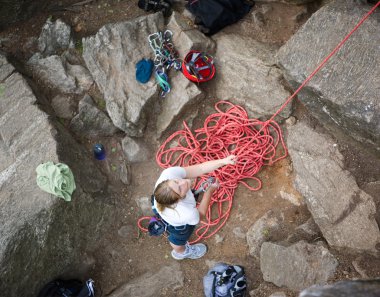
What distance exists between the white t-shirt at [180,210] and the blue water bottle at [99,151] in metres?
1.80

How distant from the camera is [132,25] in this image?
17.9 ft

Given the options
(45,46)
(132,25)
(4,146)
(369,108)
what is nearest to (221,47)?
(132,25)

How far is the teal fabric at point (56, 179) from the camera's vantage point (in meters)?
4.50

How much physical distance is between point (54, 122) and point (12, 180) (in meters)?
0.86

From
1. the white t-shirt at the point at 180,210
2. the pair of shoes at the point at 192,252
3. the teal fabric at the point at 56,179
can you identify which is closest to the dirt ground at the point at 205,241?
the pair of shoes at the point at 192,252

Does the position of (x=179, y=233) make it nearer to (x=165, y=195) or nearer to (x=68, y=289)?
(x=165, y=195)

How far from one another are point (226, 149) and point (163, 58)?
142 centimetres

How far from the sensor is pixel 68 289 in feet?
15.0

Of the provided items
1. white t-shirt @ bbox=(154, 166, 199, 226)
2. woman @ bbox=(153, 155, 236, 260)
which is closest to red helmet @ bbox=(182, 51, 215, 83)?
woman @ bbox=(153, 155, 236, 260)

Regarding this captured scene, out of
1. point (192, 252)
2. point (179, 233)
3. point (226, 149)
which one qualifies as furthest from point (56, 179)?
point (226, 149)

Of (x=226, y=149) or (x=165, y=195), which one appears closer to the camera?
(x=165, y=195)

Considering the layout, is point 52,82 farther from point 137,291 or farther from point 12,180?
point 137,291

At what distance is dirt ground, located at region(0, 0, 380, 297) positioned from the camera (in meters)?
4.68

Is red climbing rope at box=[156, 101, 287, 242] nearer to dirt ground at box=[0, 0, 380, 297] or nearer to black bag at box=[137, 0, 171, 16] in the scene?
dirt ground at box=[0, 0, 380, 297]
